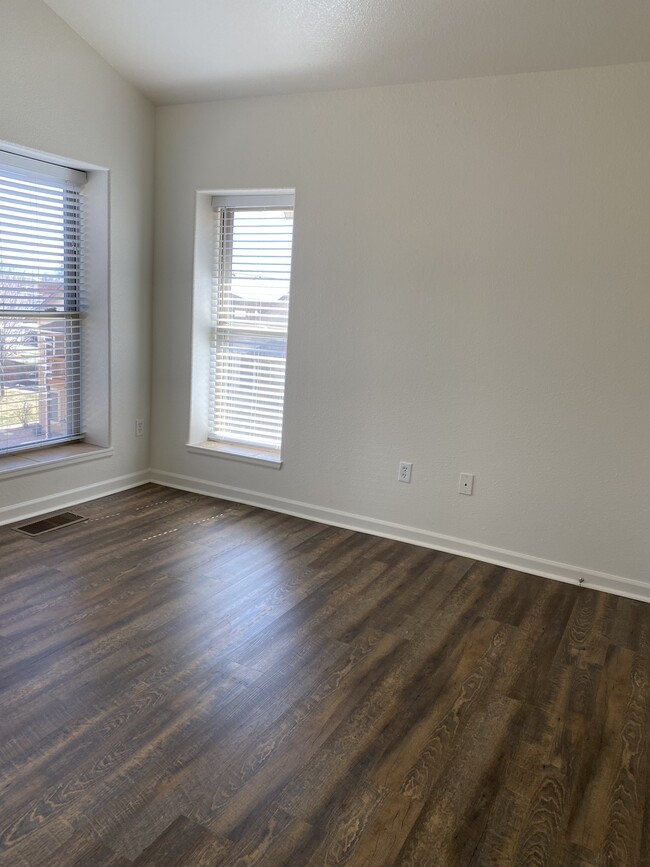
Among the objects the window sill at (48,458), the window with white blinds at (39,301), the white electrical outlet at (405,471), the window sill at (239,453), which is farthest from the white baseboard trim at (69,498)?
the white electrical outlet at (405,471)

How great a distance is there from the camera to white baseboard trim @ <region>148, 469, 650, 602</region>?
3270 millimetres

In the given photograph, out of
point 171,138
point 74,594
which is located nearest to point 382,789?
point 74,594

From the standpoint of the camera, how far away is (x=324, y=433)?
3941 millimetres

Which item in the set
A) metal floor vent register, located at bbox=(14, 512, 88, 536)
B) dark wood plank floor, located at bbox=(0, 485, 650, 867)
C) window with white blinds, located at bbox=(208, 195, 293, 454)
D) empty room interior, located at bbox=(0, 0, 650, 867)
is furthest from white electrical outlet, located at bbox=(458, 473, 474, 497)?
metal floor vent register, located at bbox=(14, 512, 88, 536)

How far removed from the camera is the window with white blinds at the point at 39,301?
3.61 m

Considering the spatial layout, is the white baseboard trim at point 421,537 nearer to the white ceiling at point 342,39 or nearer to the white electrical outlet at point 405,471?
the white electrical outlet at point 405,471

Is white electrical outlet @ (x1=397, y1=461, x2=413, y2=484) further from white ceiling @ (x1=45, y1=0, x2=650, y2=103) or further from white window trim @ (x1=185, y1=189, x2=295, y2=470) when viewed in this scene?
white ceiling @ (x1=45, y1=0, x2=650, y2=103)

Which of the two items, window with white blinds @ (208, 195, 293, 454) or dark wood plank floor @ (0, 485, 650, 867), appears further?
window with white blinds @ (208, 195, 293, 454)

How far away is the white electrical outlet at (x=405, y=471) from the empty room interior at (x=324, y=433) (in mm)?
21

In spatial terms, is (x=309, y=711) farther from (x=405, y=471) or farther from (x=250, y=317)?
(x=250, y=317)

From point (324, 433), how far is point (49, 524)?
1657mm

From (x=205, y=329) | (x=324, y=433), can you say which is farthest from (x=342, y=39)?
(x=324, y=433)

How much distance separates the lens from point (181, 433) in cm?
446

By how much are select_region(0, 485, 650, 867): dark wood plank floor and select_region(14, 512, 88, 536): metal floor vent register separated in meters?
0.13
